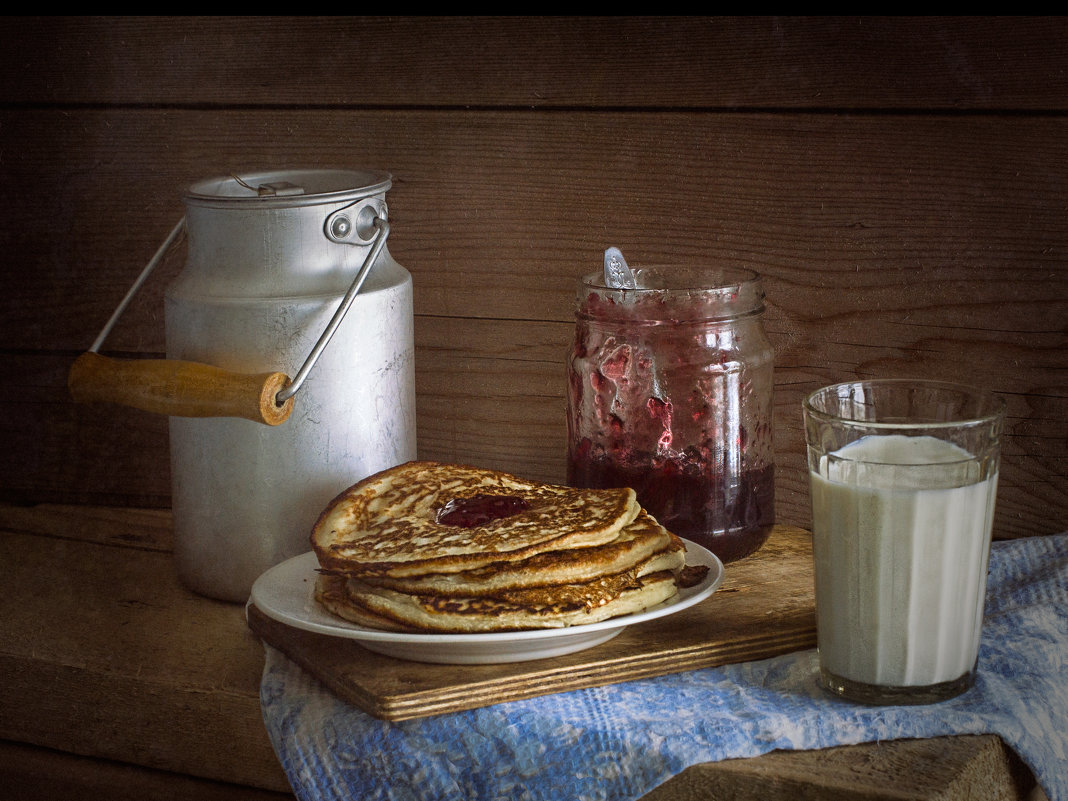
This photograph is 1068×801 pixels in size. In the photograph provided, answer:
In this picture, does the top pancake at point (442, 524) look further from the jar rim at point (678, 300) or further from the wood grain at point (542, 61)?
the wood grain at point (542, 61)

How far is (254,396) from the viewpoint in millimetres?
856

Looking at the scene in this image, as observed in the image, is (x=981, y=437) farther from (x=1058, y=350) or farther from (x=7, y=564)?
(x=7, y=564)

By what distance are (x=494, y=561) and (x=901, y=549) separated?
247 mm

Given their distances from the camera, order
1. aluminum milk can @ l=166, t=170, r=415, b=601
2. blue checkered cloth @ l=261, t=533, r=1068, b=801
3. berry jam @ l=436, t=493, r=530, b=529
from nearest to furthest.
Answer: blue checkered cloth @ l=261, t=533, r=1068, b=801 → berry jam @ l=436, t=493, r=530, b=529 → aluminum milk can @ l=166, t=170, r=415, b=601

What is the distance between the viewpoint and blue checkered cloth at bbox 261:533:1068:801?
683 millimetres

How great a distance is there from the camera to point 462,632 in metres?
0.72

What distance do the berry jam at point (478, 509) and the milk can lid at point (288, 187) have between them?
0.87 ft

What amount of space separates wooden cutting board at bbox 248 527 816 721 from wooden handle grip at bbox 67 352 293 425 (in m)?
0.15

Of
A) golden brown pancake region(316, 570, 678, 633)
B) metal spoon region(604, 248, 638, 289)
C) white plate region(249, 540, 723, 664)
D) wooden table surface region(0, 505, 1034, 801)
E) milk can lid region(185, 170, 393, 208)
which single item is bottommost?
wooden table surface region(0, 505, 1034, 801)

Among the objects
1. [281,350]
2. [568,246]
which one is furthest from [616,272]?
[281,350]

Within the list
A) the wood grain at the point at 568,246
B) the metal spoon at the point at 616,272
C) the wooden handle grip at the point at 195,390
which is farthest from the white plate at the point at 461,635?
the wood grain at the point at 568,246

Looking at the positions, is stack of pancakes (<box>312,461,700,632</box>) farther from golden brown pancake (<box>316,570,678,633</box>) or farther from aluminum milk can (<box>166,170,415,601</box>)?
aluminum milk can (<box>166,170,415,601</box>)

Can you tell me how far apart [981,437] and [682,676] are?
0.25 metres

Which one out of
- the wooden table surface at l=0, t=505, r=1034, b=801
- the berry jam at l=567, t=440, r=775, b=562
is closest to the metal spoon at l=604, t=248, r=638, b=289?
the berry jam at l=567, t=440, r=775, b=562
